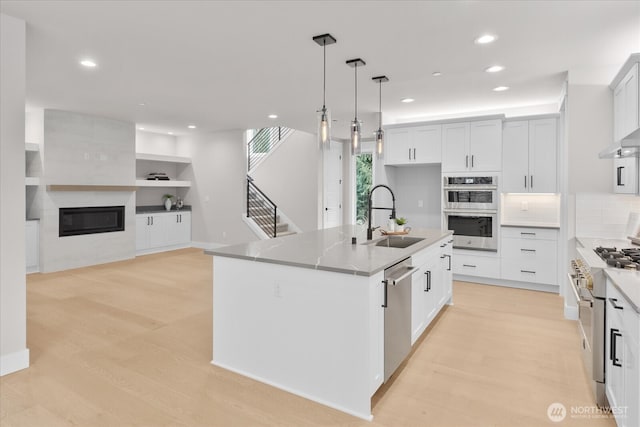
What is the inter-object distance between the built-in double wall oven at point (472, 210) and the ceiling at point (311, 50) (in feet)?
3.97

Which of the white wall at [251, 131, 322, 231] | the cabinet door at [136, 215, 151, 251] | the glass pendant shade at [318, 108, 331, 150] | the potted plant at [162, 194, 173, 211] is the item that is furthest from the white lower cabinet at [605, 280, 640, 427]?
the potted plant at [162, 194, 173, 211]

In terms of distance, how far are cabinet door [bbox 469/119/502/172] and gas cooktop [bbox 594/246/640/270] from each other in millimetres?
2713

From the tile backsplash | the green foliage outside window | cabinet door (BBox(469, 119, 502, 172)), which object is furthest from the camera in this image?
the green foliage outside window

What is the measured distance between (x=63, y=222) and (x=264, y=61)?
16.2ft

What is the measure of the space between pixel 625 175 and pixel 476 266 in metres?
2.56

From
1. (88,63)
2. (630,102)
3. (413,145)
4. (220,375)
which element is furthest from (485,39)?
(88,63)

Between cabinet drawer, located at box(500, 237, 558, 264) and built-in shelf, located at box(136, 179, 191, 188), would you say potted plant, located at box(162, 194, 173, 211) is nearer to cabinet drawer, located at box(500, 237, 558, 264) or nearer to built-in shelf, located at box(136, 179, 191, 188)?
built-in shelf, located at box(136, 179, 191, 188)

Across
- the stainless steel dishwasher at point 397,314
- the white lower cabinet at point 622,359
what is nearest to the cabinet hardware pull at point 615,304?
the white lower cabinet at point 622,359

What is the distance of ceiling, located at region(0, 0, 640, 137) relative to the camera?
110 inches

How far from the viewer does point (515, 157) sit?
5.34 m

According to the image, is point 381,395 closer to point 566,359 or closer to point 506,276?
point 566,359

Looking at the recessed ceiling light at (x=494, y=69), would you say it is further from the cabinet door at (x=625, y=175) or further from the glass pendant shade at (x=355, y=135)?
the glass pendant shade at (x=355, y=135)

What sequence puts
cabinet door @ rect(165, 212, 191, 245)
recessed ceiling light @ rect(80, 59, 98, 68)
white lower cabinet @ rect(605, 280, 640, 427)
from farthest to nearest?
cabinet door @ rect(165, 212, 191, 245)
recessed ceiling light @ rect(80, 59, 98, 68)
white lower cabinet @ rect(605, 280, 640, 427)

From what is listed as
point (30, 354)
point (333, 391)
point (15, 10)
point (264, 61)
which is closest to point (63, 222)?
point (30, 354)
